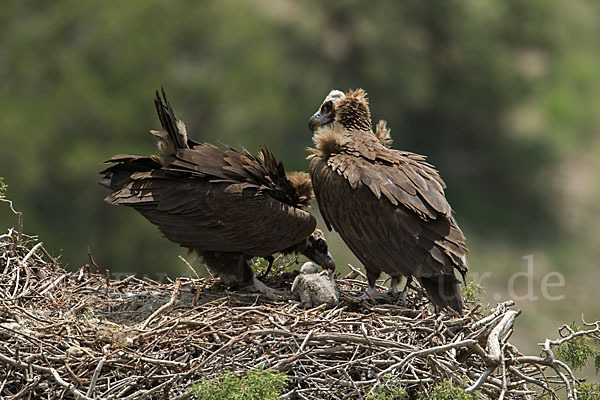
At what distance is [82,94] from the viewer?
1883cm

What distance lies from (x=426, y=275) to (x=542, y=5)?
66.9ft

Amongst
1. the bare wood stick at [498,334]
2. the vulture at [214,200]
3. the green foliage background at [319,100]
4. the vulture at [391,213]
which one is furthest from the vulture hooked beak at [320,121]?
the green foliage background at [319,100]

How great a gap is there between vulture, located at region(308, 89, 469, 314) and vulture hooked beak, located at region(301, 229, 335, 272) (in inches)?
18.7

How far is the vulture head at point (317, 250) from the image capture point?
A: 694 centimetres

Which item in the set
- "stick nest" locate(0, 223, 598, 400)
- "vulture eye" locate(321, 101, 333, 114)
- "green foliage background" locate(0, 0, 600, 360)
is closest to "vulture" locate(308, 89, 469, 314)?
"stick nest" locate(0, 223, 598, 400)

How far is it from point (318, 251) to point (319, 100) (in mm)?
18051

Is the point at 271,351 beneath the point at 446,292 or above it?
beneath

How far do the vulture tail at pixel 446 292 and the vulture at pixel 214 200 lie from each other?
3.70 feet

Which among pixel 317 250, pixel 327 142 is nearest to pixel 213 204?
pixel 327 142

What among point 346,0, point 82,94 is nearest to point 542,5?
point 346,0

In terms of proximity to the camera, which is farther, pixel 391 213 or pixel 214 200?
pixel 214 200

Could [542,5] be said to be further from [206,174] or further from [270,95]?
[206,174]

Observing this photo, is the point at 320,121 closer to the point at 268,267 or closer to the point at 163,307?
the point at 268,267

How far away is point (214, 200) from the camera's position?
6.23 meters
